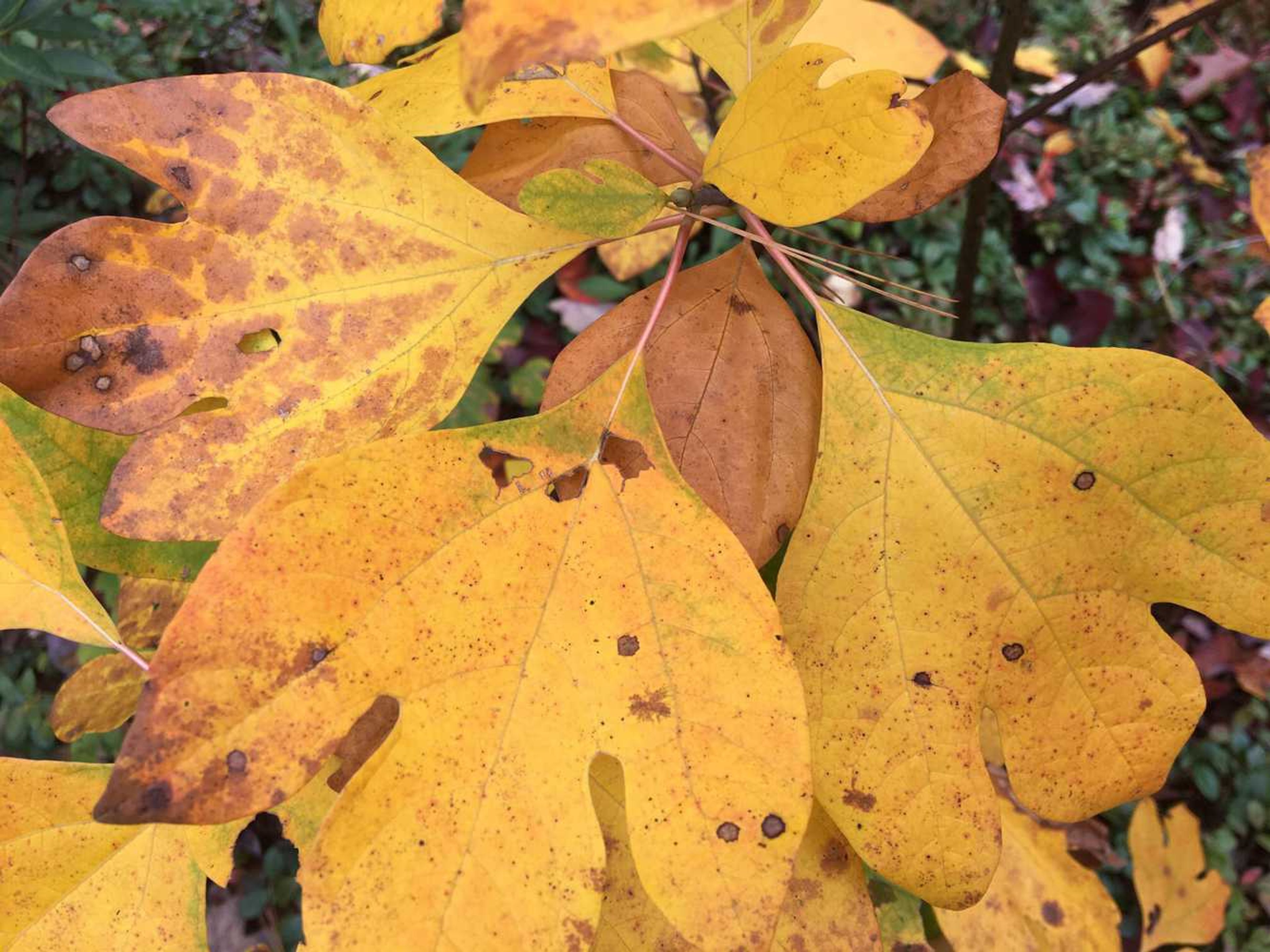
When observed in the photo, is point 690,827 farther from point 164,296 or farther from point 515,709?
point 164,296

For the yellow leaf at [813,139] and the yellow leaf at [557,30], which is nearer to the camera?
the yellow leaf at [557,30]

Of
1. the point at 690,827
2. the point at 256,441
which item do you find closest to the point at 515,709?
the point at 690,827

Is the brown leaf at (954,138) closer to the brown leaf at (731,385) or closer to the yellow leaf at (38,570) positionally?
the brown leaf at (731,385)

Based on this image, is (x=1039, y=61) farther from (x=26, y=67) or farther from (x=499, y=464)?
(x=499, y=464)

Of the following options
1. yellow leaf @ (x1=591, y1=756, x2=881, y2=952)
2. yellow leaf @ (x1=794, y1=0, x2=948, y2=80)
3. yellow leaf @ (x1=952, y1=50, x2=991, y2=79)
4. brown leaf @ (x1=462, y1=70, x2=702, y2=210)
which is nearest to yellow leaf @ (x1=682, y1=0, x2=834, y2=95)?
brown leaf @ (x1=462, y1=70, x2=702, y2=210)

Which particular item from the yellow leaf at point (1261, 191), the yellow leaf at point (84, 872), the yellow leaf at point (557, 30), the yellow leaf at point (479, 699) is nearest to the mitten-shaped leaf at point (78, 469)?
the yellow leaf at point (84, 872)

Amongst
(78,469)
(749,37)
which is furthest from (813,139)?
(78,469)

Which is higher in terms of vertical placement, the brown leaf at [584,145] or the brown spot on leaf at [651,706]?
the brown leaf at [584,145]
